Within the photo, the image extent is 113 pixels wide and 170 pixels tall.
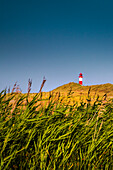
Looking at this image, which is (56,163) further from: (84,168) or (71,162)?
(84,168)

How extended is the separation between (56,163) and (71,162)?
0.15 meters

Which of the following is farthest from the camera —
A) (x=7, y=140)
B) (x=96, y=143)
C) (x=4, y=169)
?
(x=96, y=143)

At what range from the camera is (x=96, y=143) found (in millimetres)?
2113

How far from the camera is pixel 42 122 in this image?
2.18 m

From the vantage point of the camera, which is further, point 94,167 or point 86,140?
point 86,140

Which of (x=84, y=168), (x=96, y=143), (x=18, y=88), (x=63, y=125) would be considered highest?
(x=18, y=88)

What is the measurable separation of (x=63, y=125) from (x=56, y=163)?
1.33 feet

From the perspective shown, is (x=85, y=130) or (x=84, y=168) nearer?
(x=84, y=168)

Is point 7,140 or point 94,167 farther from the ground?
point 7,140

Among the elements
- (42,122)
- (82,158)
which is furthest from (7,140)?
(82,158)

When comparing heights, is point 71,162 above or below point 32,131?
below

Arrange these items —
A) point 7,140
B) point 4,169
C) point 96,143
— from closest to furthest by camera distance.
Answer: point 4,169 → point 7,140 → point 96,143

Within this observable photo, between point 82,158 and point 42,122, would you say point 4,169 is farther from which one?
point 82,158

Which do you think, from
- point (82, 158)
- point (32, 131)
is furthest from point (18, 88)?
point (82, 158)
